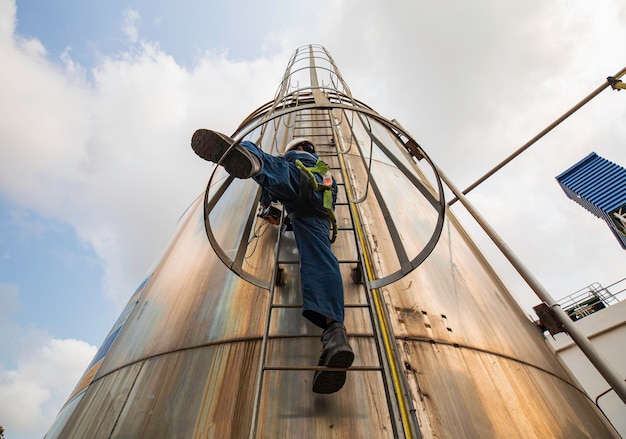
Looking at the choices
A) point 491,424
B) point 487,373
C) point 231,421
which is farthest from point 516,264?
point 231,421

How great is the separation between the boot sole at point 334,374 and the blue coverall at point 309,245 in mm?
223

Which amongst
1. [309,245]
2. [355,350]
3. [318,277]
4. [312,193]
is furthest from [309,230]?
[355,350]

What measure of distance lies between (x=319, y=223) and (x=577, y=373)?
7.01 meters

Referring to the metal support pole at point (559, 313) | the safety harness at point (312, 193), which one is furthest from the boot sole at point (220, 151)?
the metal support pole at point (559, 313)

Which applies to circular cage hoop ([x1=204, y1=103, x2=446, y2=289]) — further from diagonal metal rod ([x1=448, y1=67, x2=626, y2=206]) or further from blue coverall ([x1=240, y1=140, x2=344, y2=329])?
diagonal metal rod ([x1=448, y1=67, x2=626, y2=206])

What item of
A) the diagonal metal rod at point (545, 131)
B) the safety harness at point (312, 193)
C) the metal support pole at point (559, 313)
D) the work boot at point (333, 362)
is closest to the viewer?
the work boot at point (333, 362)

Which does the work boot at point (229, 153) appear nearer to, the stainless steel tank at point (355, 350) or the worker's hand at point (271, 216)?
the stainless steel tank at point (355, 350)

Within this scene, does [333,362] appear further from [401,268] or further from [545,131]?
[545,131]

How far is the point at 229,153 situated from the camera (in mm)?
2223

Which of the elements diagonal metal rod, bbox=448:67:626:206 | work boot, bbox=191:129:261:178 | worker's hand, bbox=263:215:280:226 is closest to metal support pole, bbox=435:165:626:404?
diagonal metal rod, bbox=448:67:626:206

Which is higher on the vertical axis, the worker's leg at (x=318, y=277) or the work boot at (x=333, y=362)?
the worker's leg at (x=318, y=277)

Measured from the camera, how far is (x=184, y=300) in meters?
2.70

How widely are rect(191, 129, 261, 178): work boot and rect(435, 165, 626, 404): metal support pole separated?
2573 millimetres

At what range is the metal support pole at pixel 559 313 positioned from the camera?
2127 mm
